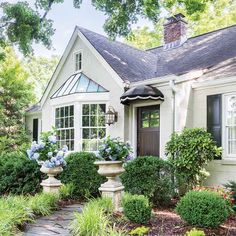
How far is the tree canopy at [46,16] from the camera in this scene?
1180 cm

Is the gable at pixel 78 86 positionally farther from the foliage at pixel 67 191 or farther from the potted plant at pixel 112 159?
the potted plant at pixel 112 159

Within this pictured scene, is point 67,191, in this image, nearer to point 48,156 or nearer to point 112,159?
point 48,156

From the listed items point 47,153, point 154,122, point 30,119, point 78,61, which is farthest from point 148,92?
point 30,119

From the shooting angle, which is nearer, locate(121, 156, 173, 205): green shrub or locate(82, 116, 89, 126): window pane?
locate(121, 156, 173, 205): green shrub

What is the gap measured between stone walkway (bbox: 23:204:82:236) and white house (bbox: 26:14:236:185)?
4257 mm

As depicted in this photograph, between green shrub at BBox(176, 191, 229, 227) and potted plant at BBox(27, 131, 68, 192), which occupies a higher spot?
potted plant at BBox(27, 131, 68, 192)

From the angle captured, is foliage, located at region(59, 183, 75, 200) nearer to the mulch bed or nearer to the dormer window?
the mulch bed

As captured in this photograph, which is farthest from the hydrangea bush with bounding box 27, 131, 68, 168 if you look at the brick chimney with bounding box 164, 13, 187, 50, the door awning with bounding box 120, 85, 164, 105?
the brick chimney with bounding box 164, 13, 187, 50

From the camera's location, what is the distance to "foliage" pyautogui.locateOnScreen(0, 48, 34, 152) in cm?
1780

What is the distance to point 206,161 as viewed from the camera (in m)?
8.91

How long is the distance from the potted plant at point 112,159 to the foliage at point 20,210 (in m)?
1.33

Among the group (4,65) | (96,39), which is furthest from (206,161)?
(4,65)

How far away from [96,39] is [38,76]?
27.8 metres

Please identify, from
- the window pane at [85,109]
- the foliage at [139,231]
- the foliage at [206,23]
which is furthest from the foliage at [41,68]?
the foliage at [139,231]
